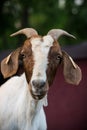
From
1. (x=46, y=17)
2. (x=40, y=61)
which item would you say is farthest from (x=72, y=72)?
(x=46, y=17)

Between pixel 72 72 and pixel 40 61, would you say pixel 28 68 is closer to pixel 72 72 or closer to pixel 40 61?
pixel 40 61

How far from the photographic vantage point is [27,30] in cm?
1343

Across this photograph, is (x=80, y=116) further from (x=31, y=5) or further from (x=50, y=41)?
(x=31, y=5)

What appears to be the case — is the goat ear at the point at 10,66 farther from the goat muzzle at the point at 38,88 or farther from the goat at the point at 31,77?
the goat muzzle at the point at 38,88

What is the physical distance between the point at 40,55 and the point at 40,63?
171mm

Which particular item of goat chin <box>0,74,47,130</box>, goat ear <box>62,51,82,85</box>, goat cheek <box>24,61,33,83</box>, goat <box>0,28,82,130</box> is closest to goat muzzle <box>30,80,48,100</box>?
goat <box>0,28,82,130</box>

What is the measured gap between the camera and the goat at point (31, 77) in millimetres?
12511

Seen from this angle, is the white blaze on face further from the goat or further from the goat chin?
the goat chin

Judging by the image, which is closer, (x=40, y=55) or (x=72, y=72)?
(x=40, y=55)

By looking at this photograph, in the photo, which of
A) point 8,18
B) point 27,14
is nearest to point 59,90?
point 8,18

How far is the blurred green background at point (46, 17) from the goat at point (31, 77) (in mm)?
21791

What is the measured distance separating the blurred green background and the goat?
858 inches

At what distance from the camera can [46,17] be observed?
41344mm

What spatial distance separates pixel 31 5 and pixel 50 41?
25.7m
